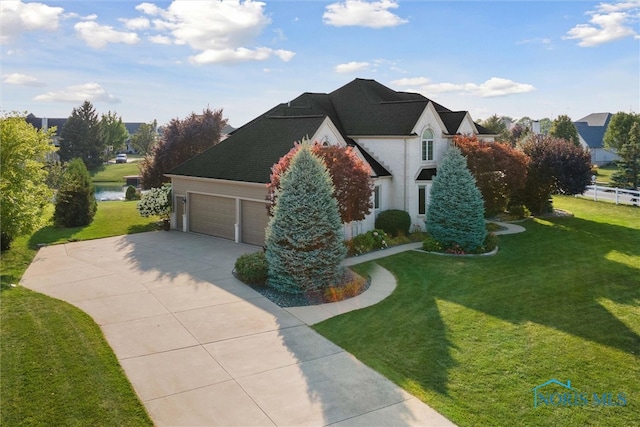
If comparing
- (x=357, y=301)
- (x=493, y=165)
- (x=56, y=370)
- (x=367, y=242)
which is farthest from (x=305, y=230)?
(x=493, y=165)

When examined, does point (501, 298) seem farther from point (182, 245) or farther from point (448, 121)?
point (448, 121)

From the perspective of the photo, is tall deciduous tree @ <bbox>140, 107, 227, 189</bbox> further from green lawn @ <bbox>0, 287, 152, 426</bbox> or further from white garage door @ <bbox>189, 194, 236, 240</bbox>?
green lawn @ <bbox>0, 287, 152, 426</bbox>

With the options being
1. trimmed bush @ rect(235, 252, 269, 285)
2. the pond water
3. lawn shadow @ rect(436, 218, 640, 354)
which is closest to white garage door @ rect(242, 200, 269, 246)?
trimmed bush @ rect(235, 252, 269, 285)

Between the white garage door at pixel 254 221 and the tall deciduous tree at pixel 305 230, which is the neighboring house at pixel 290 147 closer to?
the white garage door at pixel 254 221

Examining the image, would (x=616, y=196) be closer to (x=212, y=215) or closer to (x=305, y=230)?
(x=212, y=215)

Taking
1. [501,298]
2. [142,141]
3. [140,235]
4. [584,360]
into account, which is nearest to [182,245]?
Result: [140,235]
